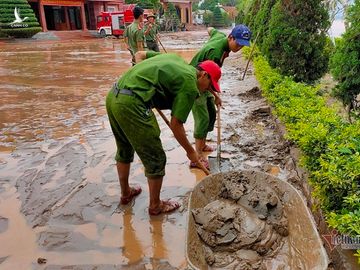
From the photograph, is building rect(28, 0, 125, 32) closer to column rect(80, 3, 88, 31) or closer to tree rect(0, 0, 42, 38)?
column rect(80, 3, 88, 31)

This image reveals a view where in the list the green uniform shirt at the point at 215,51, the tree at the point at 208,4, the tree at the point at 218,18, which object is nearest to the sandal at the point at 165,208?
the green uniform shirt at the point at 215,51

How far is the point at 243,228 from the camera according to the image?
2641 millimetres

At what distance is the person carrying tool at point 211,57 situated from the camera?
13.2ft

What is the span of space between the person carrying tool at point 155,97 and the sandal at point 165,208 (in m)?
0.49

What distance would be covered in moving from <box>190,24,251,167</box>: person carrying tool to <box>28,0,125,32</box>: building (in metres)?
29.0

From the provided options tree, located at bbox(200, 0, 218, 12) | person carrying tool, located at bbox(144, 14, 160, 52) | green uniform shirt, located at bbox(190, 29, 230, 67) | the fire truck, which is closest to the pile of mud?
green uniform shirt, located at bbox(190, 29, 230, 67)

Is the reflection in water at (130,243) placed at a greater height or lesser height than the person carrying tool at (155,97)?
lesser

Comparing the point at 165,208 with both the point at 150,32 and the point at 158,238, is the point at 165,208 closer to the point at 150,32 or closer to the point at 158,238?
the point at 158,238

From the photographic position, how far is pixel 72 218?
344cm

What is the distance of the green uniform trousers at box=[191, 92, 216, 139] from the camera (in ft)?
13.9

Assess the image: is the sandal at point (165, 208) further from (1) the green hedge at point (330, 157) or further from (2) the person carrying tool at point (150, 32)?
(2) the person carrying tool at point (150, 32)

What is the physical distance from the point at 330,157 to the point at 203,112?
1.79m

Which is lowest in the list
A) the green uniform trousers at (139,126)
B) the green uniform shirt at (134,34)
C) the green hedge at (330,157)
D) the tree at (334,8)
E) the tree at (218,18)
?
the tree at (218,18)

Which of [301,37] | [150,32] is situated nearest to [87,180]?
[301,37]
